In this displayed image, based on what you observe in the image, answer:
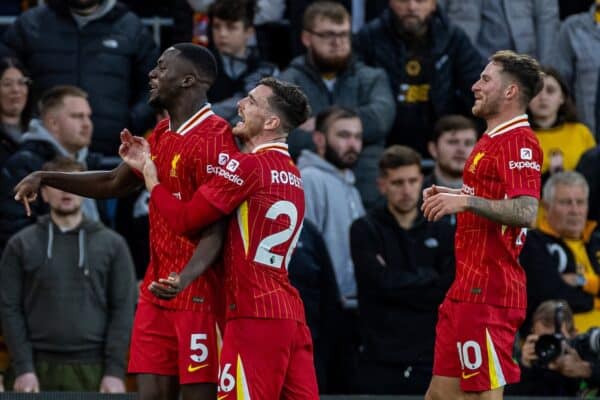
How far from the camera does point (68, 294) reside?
9320mm

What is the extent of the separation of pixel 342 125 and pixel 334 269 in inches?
38.8

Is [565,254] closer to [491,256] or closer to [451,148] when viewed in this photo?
[451,148]

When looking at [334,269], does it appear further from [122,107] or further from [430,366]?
[122,107]

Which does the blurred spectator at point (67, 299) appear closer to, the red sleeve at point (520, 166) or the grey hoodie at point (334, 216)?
the grey hoodie at point (334, 216)

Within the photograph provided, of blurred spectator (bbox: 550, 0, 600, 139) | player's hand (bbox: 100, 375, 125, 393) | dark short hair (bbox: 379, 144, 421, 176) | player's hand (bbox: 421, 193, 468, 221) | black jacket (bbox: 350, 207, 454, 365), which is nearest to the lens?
player's hand (bbox: 421, 193, 468, 221)

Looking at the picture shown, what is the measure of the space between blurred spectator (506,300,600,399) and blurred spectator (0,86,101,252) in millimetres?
2949

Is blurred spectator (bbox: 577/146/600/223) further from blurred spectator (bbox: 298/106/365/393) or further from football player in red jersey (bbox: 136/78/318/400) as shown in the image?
football player in red jersey (bbox: 136/78/318/400)

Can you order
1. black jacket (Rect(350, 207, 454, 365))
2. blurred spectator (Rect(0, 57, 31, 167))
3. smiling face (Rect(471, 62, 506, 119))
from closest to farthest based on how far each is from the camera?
smiling face (Rect(471, 62, 506, 119))
black jacket (Rect(350, 207, 454, 365))
blurred spectator (Rect(0, 57, 31, 167))

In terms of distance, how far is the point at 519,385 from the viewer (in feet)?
30.8

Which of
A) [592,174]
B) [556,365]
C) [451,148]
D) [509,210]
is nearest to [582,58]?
[592,174]

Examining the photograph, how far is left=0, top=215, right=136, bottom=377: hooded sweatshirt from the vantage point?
30.4 feet

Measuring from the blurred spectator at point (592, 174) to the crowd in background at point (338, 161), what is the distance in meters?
0.01

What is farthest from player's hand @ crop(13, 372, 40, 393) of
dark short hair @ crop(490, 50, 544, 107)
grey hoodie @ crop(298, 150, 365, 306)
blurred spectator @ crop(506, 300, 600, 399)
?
dark short hair @ crop(490, 50, 544, 107)

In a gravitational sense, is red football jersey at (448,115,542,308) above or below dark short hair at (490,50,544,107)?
below
